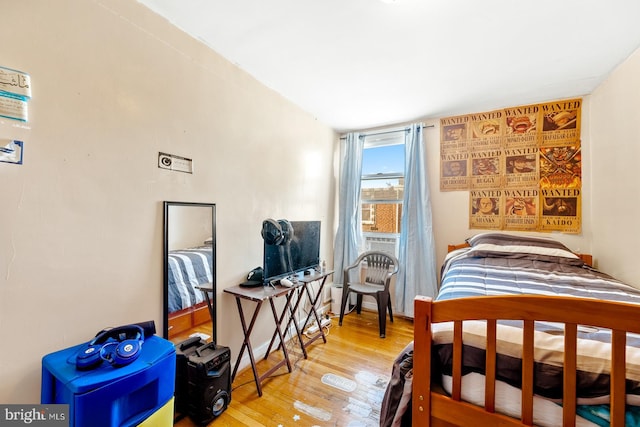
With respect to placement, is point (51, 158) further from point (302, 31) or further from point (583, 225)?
point (583, 225)

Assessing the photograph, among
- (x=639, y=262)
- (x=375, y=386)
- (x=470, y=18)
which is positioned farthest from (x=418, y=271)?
(x=470, y=18)

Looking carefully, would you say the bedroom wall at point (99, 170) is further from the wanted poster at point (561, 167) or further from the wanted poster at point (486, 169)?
the wanted poster at point (561, 167)

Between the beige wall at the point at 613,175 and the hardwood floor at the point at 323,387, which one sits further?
the beige wall at the point at 613,175

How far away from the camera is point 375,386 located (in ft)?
6.27

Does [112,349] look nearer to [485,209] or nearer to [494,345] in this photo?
[494,345]

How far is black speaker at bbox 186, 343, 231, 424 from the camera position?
1505 millimetres

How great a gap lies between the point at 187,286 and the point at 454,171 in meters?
2.97

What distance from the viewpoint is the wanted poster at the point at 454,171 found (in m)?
2.93

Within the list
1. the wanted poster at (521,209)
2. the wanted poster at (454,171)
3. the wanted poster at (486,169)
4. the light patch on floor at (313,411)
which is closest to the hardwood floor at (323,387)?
the light patch on floor at (313,411)

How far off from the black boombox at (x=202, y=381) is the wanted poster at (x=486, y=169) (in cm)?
301

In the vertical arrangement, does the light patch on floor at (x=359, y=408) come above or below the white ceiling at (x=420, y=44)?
below

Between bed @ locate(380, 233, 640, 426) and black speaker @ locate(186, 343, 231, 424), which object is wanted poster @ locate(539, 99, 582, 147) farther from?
black speaker @ locate(186, 343, 231, 424)

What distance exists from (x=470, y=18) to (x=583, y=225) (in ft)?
7.63

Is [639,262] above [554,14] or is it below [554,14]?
below
